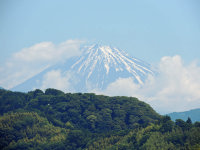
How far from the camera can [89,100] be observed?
101000mm

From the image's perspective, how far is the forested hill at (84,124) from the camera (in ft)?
225

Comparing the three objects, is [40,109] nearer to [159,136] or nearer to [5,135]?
[5,135]

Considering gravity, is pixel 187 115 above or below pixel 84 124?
above

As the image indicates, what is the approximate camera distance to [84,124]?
90.6 m

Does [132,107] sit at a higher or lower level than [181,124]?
higher

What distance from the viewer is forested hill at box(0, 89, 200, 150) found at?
225ft

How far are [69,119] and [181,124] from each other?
99.8ft

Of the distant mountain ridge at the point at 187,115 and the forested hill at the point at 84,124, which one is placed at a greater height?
the distant mountain ridge at the point at 187,115

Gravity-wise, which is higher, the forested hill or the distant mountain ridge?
the distant mountain ridge

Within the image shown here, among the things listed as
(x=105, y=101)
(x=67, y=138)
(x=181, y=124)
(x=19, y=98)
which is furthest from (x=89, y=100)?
(x=181, y=124)

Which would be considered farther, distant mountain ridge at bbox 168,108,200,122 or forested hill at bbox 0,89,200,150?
distant mountain ridge at bbox 168,108,200,122

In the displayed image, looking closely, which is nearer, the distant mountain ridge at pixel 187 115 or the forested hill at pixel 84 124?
the forested hill at pixel 84 124

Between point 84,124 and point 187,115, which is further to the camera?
point 187,115

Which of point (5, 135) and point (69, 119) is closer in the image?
point (5, 135)
